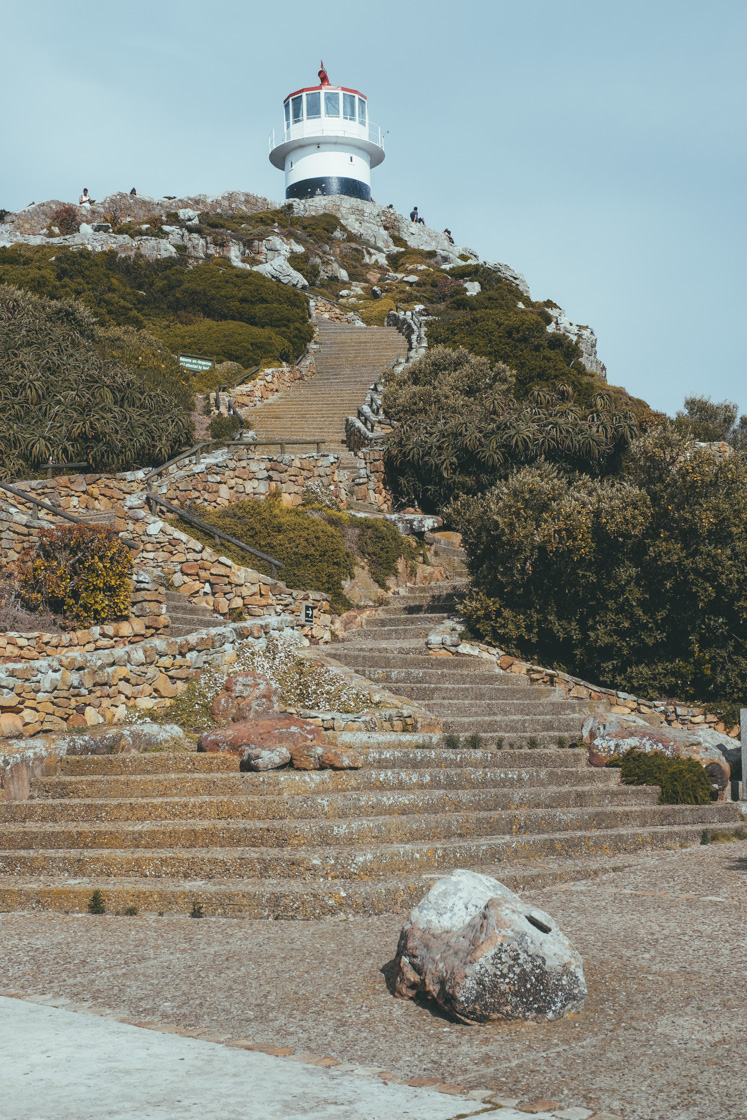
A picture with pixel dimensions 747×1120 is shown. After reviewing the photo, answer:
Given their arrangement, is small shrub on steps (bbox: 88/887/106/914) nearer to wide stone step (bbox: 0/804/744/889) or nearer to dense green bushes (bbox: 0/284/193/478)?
wide stone step (bbox: 0/804/744/889)

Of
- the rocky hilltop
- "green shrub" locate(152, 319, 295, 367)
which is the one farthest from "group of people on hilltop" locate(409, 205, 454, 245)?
"green shrub" locate(152, 319, 295, 367)

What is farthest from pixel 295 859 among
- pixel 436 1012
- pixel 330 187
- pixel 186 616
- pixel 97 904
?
pixel 330 187

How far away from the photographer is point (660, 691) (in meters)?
13.9

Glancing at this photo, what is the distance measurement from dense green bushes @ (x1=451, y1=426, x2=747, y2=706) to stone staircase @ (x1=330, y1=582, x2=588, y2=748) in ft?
3.04

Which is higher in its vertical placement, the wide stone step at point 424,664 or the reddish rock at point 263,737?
the wide stone step at point 424,664

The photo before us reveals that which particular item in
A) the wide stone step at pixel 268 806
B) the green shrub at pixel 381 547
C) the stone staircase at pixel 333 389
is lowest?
the wide stone step at pixel 268 806

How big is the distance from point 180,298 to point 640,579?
998 inches

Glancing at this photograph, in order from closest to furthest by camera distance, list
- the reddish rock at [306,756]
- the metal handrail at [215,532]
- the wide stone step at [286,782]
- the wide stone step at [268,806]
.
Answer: the wide stone step at [268,806] → the wide stone step at [286,782] → the reddish rock at [306,756] → the metal handrail at [215,532]

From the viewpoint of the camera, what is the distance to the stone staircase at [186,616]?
44.9ft

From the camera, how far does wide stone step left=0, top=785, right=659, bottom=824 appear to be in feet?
28.1

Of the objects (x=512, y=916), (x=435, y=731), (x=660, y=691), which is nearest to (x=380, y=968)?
(x=512, y=916)

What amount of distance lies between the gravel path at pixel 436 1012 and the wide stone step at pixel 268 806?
1516mm

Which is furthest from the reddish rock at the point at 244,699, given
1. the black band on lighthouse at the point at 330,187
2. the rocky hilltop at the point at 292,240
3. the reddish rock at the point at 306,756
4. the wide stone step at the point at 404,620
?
the black band on lighthouse at the point at 330,187

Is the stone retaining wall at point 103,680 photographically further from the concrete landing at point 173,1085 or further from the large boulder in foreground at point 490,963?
the large boulder in foreground at point 490,963
